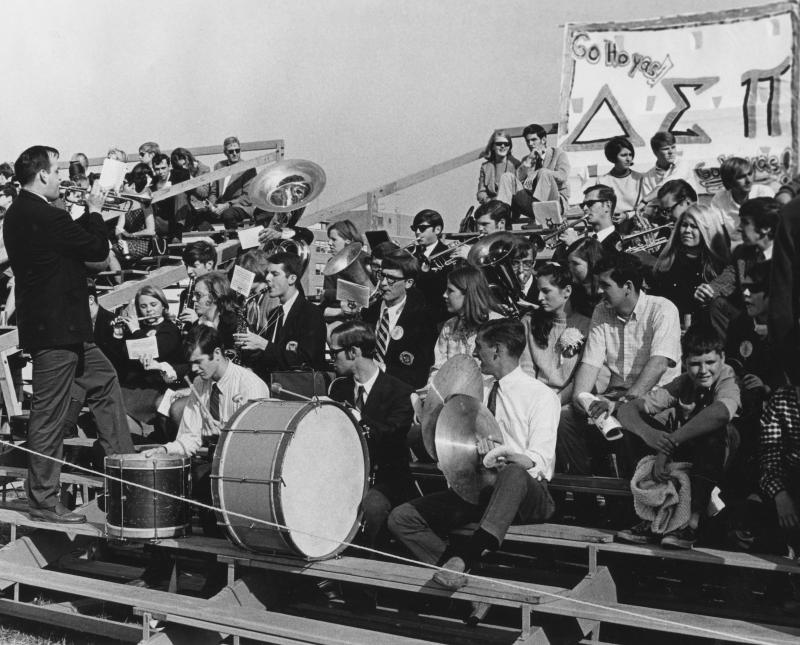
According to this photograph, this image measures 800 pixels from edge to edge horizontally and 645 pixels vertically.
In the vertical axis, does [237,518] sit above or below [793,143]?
below

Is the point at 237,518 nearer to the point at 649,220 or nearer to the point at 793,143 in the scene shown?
the point at 649,220

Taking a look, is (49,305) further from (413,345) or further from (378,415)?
(413,345)

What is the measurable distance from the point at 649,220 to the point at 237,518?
4.24 meters

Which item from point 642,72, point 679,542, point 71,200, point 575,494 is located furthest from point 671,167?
point 71,200

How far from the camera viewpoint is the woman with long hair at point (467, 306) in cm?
697

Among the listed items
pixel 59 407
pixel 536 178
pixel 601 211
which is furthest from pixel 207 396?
pixel 536 178

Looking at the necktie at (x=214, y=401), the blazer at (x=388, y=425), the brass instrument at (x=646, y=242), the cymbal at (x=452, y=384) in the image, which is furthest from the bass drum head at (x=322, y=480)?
→ the brass instrument at (x=646, y=242)

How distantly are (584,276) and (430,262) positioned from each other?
7.37 ft

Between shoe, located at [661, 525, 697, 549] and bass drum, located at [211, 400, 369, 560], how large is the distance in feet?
5.79

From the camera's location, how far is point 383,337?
25.1ft

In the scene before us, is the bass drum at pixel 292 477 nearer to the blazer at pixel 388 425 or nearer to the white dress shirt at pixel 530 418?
the blazer at pixel 388 425

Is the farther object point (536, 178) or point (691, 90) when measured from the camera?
point (536, 178)

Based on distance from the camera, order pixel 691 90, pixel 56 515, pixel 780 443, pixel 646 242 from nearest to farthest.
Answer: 1. pixel 780 443
2. pixel 56 515
3. pixel 646 242
4. pixel 691 90

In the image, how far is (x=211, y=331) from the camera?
702cm
